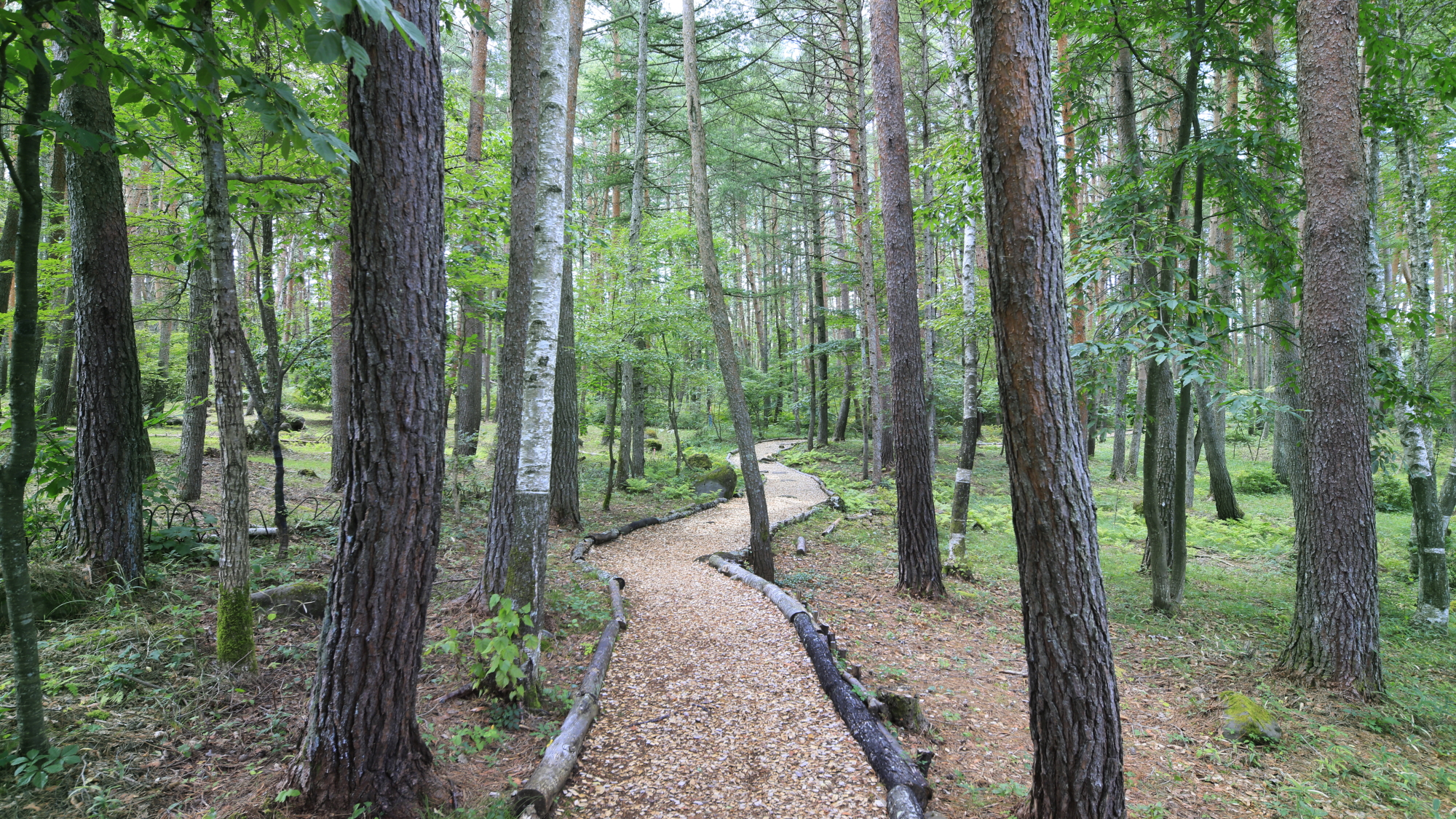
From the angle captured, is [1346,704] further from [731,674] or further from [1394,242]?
[1394,242]

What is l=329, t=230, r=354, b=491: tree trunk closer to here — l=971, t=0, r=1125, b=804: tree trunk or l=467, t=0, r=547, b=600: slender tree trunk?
l=467, t=0, r=547, b=600: slender tree trunk

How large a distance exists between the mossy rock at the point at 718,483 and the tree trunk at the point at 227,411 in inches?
428

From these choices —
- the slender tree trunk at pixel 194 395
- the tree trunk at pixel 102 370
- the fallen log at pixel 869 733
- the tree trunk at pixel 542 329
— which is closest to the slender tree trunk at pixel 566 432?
the slender tree trunk at pixel 194 395

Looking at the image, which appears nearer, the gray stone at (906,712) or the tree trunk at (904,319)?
the gray stone at (906,712)

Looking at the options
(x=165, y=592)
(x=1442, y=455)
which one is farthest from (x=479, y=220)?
(x=1442, y=455)

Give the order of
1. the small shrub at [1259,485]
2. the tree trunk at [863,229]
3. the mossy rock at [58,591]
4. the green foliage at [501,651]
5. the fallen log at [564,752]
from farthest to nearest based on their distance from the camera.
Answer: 1. the small shrub at [1259,485]
2. the tree trunk at [863,229]
3. the mossy rock at [58,591]
4. the green foliage at [501,651]
5. the fallen log at [564,752]

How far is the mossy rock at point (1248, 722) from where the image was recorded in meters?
4.16

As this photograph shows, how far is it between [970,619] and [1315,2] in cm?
614

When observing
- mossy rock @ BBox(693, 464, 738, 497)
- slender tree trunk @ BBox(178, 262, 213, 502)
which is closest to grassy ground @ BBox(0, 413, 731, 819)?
slender tree trunk @ BBox(178, 262, 213, 502)

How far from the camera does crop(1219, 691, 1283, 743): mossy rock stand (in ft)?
13.6

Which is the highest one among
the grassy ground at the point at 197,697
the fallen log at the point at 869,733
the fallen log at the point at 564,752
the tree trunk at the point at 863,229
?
the tree trunk at the point at 863,229

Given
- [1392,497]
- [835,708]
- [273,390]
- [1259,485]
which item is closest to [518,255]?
[273,390]

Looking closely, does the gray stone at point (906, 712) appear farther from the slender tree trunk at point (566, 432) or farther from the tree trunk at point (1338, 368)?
the slender tree trunk at point (566, 432)

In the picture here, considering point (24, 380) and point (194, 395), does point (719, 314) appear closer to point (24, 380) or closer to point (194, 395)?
point (24, 380)
